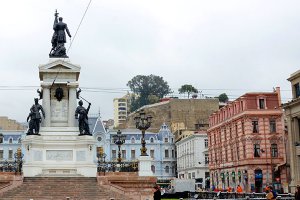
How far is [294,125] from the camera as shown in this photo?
5656cm

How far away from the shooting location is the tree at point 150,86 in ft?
487

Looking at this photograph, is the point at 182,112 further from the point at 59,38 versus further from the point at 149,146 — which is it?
the point at 59,38

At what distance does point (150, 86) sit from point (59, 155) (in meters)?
113

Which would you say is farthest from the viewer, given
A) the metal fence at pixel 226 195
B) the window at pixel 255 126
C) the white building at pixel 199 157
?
the white building at pixel 199 157

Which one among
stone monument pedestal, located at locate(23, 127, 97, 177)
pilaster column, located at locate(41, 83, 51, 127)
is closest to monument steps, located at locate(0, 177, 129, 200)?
stone monument pedestal, located at locate(23, 127, 97, 177)

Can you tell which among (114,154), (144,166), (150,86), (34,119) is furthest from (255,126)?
(150,86)

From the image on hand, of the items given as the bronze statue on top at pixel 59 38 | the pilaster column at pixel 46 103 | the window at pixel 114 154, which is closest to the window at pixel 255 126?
the bronze statue on top at pixel 59 38

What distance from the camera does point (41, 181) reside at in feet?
112

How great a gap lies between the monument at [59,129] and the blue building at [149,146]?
189 ft

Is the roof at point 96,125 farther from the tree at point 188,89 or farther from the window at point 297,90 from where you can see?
the window at point 297,90

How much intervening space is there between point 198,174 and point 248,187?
2562 centimetres

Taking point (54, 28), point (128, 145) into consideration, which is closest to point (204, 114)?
point (128, 145)

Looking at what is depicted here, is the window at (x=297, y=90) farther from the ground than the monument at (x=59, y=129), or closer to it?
farther from the ground

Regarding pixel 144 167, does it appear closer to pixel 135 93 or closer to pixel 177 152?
pixel 177 152
